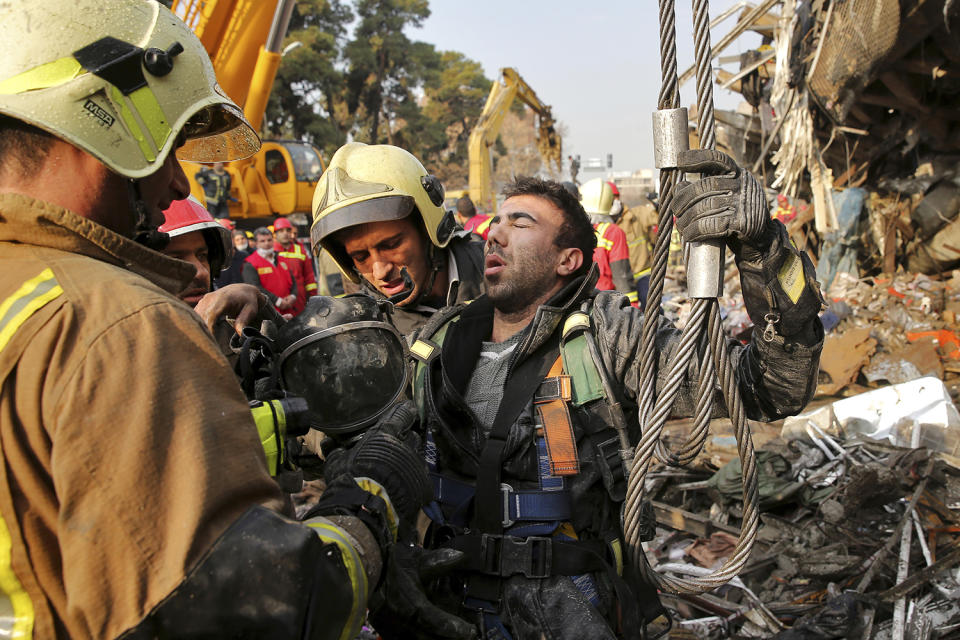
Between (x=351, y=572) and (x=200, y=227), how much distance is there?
1.91 meters

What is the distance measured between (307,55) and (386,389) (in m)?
30.5

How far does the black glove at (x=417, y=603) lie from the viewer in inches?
65.6

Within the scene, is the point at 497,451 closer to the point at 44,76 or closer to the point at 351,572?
the point at 351,572

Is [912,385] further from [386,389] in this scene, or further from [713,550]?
[386,389]

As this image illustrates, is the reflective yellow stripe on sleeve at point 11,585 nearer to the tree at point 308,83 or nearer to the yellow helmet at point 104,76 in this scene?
the yellow helmet at point 104,76

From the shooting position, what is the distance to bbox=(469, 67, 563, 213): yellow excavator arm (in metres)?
18.8

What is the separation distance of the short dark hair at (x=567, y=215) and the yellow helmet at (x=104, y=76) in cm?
146

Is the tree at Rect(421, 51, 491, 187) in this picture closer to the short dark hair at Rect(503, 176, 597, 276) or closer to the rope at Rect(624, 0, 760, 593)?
the short dark hair at Rect(503, 176, 597, 276)

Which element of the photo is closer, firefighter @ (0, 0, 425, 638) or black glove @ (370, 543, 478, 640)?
firefighter @ (0, 0, 425, 638)

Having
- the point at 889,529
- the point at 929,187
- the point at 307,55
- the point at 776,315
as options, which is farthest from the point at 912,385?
the point at 307,55

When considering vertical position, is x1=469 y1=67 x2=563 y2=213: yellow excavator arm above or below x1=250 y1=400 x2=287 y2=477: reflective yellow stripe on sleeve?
above

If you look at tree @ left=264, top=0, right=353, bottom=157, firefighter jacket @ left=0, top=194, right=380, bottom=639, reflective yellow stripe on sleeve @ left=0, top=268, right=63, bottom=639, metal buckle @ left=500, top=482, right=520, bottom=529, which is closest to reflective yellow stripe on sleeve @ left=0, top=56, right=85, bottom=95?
firefighter jacket @ left=0, top=194, right=380, bottom=639

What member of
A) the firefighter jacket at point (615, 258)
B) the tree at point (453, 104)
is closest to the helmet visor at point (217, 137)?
the firefighter jacket at point (615, 258)

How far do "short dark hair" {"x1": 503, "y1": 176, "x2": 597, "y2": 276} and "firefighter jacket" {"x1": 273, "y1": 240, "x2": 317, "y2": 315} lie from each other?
6.25 metres
